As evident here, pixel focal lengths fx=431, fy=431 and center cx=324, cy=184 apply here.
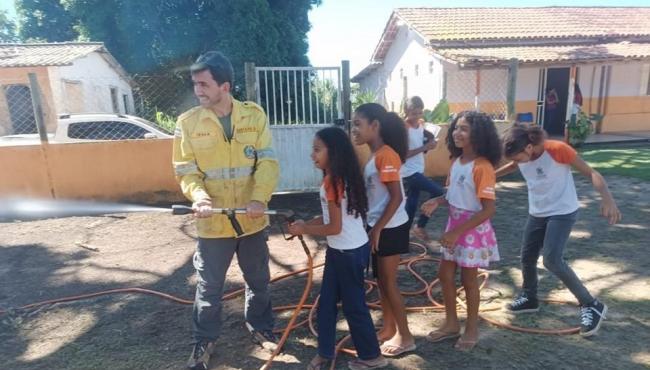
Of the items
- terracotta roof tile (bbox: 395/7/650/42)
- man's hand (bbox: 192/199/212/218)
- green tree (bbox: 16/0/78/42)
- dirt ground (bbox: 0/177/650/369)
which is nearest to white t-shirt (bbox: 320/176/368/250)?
man's hand (bbox: 192/199/212/218)

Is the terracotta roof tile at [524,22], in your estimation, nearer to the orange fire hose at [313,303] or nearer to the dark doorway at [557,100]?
the dark doorway at [557,100]

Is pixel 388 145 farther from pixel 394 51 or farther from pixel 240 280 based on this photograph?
pixel 394 51

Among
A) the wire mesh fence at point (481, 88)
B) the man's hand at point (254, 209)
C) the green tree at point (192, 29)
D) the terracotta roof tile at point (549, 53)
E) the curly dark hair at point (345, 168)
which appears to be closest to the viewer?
the curly dark hair at point (345, 168)

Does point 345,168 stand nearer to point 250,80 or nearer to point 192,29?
point 250,80

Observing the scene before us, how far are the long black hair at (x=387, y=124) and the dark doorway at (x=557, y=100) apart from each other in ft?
49.1

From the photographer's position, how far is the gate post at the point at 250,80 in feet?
21.7

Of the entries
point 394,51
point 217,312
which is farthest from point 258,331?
point 394,51

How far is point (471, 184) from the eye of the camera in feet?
8.93

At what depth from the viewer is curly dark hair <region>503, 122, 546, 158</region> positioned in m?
2.90

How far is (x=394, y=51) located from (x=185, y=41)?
943 cm

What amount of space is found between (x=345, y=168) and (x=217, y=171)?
2.83 feet

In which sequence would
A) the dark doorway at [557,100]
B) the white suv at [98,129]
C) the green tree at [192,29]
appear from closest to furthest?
the white suv at [98,129] < the dark doorway at [557,100] < the green tree at [192,29]

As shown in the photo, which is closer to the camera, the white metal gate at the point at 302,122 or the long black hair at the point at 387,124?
the long black hair at the point at 387,124

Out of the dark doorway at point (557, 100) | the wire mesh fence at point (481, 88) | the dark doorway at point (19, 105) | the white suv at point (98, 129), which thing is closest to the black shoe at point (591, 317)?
the white suv at point (98, 129)
